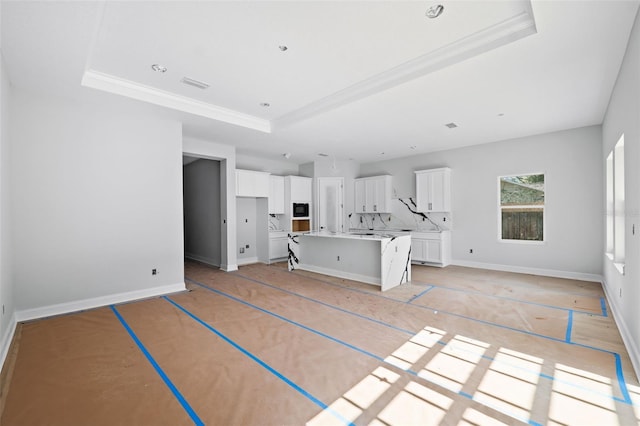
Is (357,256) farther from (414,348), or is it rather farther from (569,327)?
(569,327)

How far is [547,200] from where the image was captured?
5836 mm

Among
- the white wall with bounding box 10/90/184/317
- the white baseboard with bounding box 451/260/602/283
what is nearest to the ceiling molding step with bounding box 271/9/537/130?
the white wall with bounding box 10/90/184/317

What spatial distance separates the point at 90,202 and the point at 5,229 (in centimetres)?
104

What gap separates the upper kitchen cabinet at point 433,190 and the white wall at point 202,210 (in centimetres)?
496

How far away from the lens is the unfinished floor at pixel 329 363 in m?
1.97

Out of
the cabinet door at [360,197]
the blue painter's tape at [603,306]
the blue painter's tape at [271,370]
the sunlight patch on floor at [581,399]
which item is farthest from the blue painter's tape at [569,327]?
the cabinet door at [360,197]

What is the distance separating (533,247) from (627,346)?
3557 millimetres

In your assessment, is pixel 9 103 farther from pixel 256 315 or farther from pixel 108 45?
pixel 256 315

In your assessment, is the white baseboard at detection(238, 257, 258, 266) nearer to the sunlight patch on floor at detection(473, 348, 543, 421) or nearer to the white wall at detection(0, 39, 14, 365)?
the white wall at detection(0, 39, 14, 365)

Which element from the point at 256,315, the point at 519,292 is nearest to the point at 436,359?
the point at 256,315

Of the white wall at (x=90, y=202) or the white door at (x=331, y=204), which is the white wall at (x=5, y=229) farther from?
the white door at (x=331, y=204)

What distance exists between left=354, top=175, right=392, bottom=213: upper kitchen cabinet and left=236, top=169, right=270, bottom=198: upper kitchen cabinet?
2.76m

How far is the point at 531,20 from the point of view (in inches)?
99.8

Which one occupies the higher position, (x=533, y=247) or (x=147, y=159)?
(x=147, y=159)
